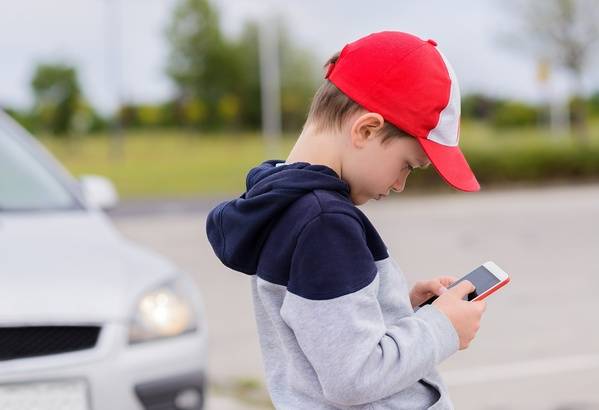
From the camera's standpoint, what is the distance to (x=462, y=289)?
151 centimetres

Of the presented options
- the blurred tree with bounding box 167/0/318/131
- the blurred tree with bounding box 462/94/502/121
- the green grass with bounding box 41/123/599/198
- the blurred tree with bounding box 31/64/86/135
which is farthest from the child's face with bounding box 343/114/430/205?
the blurred tree with bounding box 31/64/86/135

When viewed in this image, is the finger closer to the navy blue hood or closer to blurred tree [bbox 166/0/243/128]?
the navy blue hood

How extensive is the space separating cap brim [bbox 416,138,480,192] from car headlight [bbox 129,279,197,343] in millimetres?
2049

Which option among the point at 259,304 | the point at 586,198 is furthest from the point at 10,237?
the point at 586,198

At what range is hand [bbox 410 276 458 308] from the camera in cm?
166

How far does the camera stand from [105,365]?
316 centimetres

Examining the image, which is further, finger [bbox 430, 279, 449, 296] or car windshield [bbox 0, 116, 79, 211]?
car windshield [bbox 0, 116, 79, 211]

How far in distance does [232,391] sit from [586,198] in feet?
45.8

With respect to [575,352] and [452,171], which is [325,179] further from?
[575,352]

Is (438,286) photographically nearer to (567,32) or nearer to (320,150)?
(320,150)

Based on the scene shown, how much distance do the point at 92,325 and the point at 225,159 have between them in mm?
36677

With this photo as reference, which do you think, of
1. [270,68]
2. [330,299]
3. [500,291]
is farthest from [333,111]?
[270,68]

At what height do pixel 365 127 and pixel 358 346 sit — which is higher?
pixel 365 127

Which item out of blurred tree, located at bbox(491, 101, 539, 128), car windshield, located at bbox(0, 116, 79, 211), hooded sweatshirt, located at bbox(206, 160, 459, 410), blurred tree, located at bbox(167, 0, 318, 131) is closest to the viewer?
hooded sweatshirt, located at bbox(206, 160, 459, 410)
